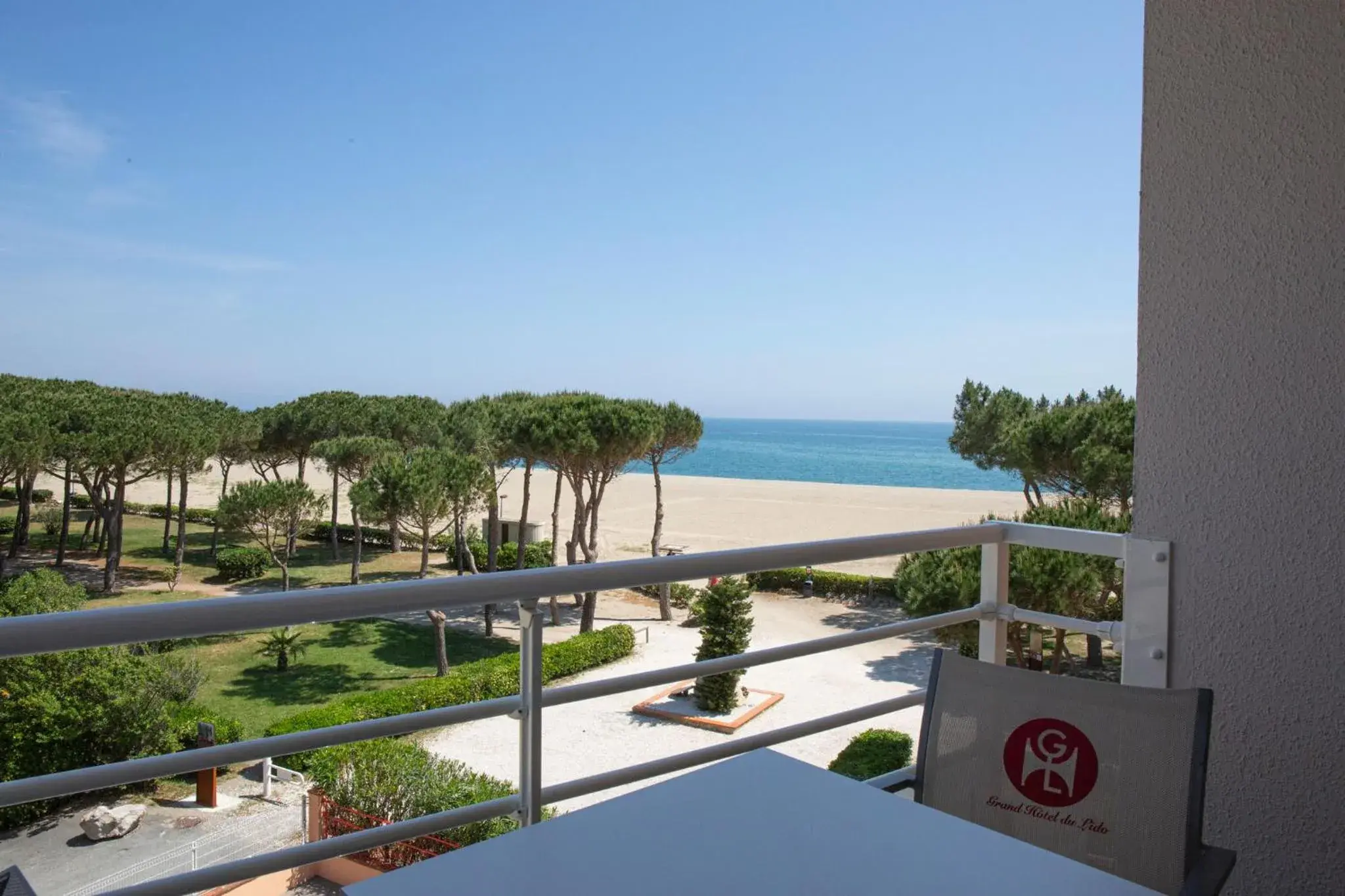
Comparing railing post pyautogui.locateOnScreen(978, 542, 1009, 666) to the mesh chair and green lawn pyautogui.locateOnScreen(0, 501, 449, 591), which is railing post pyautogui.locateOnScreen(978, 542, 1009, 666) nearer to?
the mesh chair

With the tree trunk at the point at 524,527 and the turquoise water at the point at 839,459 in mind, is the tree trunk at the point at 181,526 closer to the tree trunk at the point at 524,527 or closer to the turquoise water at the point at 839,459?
the tree trunk at the point at 524,527

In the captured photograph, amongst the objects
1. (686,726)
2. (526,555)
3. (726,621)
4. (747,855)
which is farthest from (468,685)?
(747,855)

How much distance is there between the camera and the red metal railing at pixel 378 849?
673 centimetres

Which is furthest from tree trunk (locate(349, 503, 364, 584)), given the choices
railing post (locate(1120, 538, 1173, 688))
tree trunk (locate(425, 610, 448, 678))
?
railing post (locate(1120, 538, 1173, 688))

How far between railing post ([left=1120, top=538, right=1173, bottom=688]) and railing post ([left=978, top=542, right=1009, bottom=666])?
0.83 ft

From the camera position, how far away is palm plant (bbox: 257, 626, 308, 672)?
667 inches

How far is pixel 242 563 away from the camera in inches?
883

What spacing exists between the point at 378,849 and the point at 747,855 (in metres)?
6.06

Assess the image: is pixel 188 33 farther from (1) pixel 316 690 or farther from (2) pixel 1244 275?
(2) pixel 1244 275

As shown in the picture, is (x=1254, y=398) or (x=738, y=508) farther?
(x=738, y=508)

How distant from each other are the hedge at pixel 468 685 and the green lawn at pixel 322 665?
104 centimetres

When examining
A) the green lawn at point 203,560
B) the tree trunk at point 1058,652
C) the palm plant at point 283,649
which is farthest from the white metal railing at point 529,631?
the green lawn at point 203,560

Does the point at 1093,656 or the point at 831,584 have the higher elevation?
the point at 1093,656

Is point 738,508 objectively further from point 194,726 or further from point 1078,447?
point 194,726
